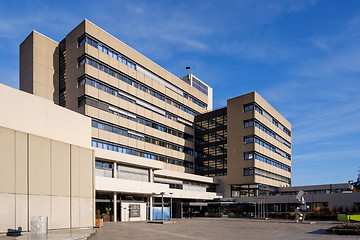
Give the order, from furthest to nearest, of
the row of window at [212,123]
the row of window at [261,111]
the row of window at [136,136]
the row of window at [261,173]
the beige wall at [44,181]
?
the row of window at [212,123] → the row of window at [261,111] → the row of window at [261,173] → the row of window at [136,136] → the beige wall at [44,181]

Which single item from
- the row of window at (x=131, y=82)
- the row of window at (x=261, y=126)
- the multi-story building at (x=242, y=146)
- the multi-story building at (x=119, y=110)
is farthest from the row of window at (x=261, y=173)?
the row of window at (x=131, y=82)

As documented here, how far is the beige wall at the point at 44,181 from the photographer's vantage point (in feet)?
78.1

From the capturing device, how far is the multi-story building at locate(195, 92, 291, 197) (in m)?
68.3

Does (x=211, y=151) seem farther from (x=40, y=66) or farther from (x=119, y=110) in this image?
(x=40, y=66)

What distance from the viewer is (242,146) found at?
69.2m

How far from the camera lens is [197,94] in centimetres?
8394

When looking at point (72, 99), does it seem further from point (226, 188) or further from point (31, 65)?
point (226, 188)

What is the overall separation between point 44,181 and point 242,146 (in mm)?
48567

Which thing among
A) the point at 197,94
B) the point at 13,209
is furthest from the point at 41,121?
the point at 197,94

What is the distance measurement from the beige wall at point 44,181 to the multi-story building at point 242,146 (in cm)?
4222

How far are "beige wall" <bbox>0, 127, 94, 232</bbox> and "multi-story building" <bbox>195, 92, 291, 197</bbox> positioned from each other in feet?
139

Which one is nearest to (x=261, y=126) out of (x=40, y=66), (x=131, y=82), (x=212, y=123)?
(x=212, y=123)

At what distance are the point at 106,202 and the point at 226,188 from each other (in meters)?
33.0

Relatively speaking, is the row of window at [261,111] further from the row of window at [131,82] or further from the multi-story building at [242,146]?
the row of window at [131,82]
